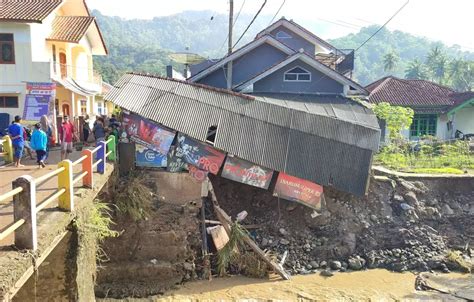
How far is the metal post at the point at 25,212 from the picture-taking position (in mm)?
5410

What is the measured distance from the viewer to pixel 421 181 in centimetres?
1848

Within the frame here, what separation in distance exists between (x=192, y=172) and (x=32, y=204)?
354 inches

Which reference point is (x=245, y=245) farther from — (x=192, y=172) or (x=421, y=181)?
(x=421, y=181)

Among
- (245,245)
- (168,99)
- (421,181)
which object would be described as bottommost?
(245,245)

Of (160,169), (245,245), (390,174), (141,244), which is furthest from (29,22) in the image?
(390,174)

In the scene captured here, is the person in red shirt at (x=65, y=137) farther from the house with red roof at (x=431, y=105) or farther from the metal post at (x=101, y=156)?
the house with red roof at (x=431, y=105)

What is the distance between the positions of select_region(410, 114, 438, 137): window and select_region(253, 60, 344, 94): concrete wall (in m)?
11.1

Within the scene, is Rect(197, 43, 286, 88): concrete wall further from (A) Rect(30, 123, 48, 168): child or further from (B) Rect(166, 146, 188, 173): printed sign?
(A) Rect(30, 123, 48, 168): child

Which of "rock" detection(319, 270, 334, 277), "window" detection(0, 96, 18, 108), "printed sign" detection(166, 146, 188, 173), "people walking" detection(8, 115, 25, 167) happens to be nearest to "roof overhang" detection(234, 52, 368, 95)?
"printed sign" detection(166, 146, 188, 173)

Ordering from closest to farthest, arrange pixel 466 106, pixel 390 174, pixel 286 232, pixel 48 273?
pixel 48 273 → pixel 286 232 → pixel 390 174 → pixel 466 106

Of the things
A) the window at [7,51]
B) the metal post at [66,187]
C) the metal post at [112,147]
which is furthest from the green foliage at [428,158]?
the window at [7,51]

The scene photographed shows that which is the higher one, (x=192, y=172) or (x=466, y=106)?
(x=466, y=106)

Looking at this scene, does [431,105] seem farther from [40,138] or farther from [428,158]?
[40,138]

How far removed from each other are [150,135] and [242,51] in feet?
29.9
